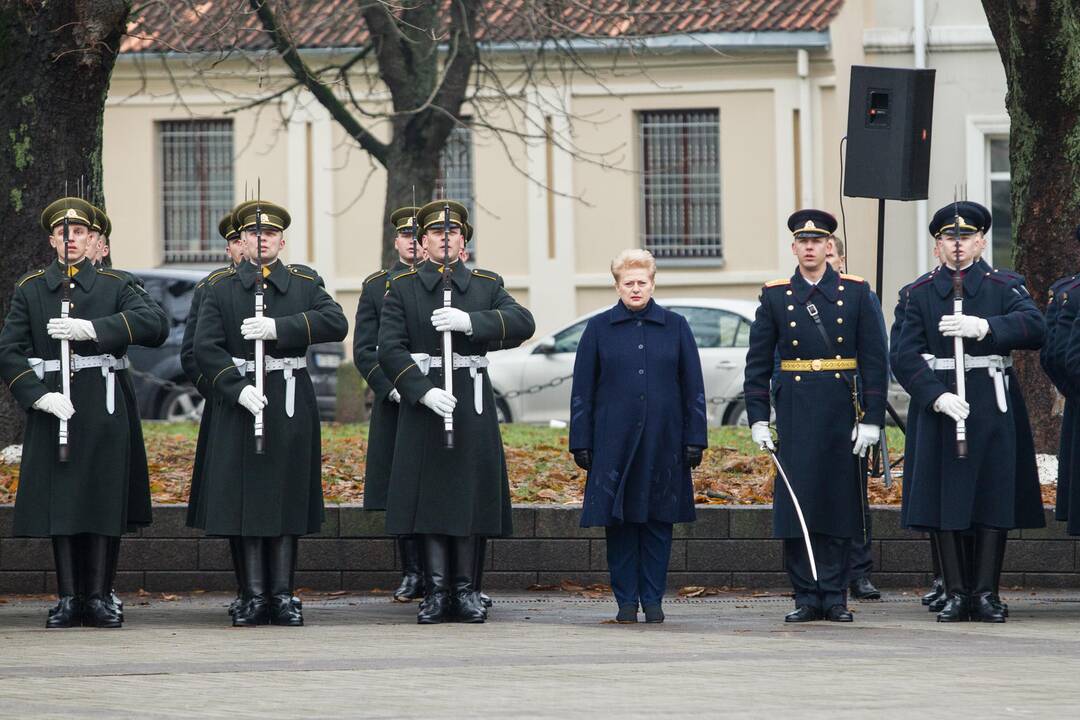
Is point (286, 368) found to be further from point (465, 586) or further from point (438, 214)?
point (465, 586)

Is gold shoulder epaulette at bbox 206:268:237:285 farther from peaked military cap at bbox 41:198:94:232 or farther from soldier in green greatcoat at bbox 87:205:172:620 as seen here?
peaked military cap at bbox 41:198:94:232

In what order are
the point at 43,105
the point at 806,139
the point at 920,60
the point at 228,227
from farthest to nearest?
1. the point at 806,139
2. the point at 920,60
3. the point at 43,105
4. the point at 228,227

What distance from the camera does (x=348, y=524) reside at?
12.4 meters

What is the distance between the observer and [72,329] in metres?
10.5

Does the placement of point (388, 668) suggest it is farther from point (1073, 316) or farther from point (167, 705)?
point (1073, 316)

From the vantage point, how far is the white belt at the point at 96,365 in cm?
1068

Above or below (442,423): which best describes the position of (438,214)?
above

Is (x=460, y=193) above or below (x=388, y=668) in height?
above

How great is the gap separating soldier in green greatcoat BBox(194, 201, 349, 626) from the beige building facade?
61.5 feet

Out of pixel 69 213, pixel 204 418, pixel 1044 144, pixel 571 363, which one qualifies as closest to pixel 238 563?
pixel 204 418

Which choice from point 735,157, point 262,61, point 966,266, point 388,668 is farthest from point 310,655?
point 735,157

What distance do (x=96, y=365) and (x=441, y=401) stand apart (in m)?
1.65

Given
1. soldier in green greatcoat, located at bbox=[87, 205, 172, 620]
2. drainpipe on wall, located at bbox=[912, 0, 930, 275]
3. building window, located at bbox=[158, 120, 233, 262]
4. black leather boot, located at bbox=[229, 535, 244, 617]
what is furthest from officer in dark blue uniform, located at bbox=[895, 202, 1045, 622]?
building window, located at bbox=[158, 120, 233, 262]

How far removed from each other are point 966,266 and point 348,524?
12.3 feet
